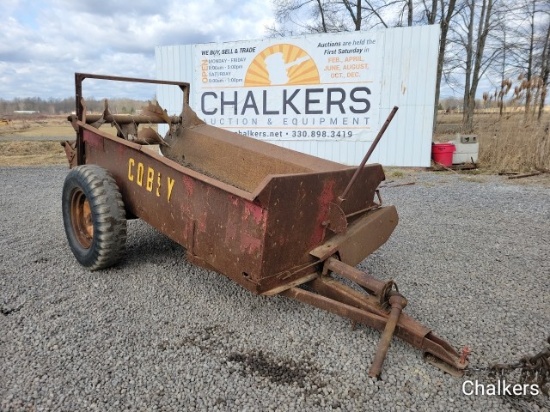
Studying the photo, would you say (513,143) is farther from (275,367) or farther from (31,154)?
(31,154)

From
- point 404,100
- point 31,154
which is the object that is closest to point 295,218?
point 404,100

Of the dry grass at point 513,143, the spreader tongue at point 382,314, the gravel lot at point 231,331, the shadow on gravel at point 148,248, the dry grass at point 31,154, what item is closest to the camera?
the gravel lot at point 231,331

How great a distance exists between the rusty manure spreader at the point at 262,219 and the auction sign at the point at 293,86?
5.69 m

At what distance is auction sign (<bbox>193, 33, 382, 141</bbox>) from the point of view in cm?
912

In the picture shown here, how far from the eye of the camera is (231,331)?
2748 mm

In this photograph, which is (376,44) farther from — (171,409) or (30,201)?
(171,409)

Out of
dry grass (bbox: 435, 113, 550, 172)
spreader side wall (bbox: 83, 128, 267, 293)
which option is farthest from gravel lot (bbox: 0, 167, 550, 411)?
dry grass (bbox: 435, 113, 550, 172)

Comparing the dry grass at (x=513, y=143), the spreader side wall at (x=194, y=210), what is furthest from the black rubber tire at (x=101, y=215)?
the dry grass at (x=513, y=143)

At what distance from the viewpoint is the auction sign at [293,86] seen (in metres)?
9.12

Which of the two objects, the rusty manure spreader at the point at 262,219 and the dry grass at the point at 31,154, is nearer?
the rusty manure spreader at the point at 262,219

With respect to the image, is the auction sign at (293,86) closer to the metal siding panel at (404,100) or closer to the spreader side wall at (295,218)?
the metal siding panel at (404,100)

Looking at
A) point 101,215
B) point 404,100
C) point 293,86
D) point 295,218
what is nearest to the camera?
point 295,218

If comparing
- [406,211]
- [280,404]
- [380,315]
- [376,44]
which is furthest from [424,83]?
[280,404]

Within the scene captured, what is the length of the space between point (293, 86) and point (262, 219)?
25.2 feet
